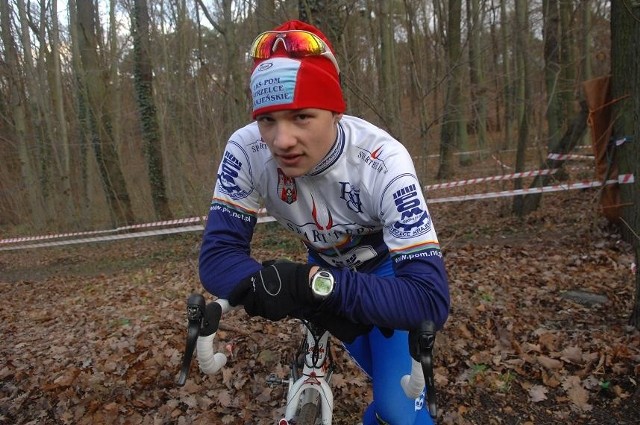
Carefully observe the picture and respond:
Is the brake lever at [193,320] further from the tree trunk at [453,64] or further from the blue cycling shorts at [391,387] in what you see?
the tree trunk at [453,64]

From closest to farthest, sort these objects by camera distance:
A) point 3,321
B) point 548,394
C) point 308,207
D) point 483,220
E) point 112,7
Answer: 1. point 308,207
2. point 548,394
3. point 3,321
4. point 483,220
5. point 112,7

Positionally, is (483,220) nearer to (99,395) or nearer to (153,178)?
(99,395)

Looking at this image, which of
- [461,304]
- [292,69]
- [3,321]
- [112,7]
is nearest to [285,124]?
[292,69]

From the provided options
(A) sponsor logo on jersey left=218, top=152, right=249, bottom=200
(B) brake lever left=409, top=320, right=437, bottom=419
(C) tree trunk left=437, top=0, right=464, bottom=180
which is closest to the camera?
(B) brake lever left=409, top=320, right=437, bottom=419

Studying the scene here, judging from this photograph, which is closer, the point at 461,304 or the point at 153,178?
the point at 461,304

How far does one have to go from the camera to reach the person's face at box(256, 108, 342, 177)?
1.89 metres

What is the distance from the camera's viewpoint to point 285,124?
6.21 feet

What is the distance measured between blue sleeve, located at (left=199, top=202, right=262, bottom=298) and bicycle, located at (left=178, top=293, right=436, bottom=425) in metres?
0.16

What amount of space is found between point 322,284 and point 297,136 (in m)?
0.59

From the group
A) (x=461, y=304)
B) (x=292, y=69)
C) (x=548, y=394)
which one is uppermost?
(x=292, y=69)

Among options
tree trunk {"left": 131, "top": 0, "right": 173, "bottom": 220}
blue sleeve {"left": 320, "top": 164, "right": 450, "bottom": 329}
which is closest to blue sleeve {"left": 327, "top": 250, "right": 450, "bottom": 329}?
blue sleeve {"left": 320, "top": 164, "right": 450, "bottom": 329}

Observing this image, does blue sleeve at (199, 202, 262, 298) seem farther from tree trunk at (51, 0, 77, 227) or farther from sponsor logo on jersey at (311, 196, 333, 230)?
tree trunk at (51, 0, 77, 227)

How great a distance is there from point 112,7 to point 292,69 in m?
21.1

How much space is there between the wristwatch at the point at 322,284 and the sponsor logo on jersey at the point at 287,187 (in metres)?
0.61
